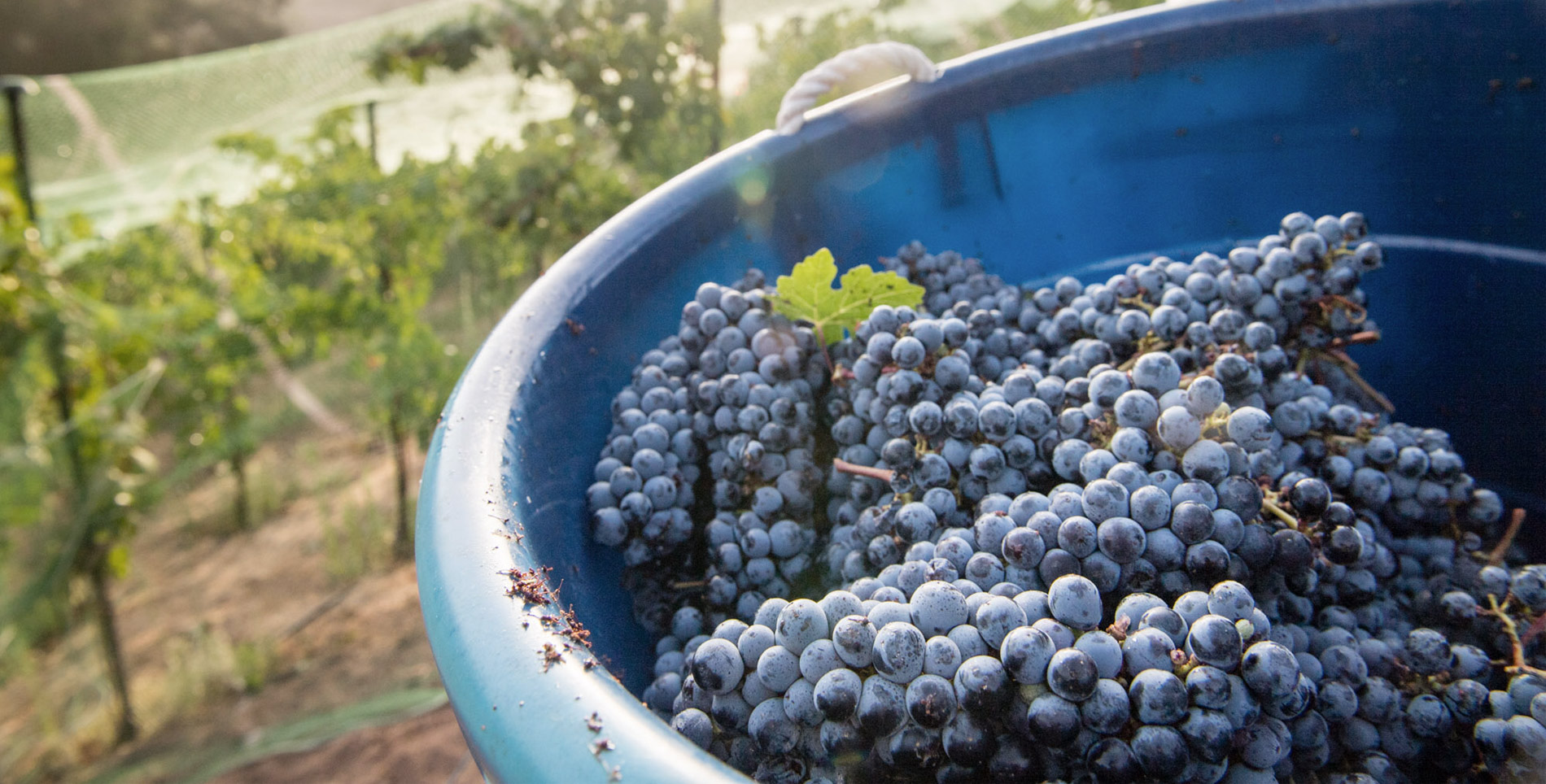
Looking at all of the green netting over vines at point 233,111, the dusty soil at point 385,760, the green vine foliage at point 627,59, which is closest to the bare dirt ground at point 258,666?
the dusty soil at point 385,760

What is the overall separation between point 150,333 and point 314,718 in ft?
5.89

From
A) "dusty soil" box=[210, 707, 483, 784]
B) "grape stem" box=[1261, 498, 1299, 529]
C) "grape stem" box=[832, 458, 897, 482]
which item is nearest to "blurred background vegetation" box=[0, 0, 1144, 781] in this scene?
"dusty soil" box=[210, 707, 483, 784]

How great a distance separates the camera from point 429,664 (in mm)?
3307

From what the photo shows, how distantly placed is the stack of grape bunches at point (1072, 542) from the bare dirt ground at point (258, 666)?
78.7 inches

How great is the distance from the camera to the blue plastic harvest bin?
111 cm

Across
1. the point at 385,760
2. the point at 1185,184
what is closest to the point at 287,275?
the point at 385,760

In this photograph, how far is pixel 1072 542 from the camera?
2.43 feet

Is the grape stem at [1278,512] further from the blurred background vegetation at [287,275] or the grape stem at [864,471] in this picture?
the blurred background vegetation at [287,275]

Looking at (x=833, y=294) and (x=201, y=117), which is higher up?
(x=833, y=294)

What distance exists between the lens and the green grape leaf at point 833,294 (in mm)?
1016

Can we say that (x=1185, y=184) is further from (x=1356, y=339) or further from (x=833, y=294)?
(x=833, y=294)

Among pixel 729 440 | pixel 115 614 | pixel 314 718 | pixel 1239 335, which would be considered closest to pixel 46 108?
pixel 115 614

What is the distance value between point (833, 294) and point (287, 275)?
4.51 meters

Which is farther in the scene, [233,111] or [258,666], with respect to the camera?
[233,111]
